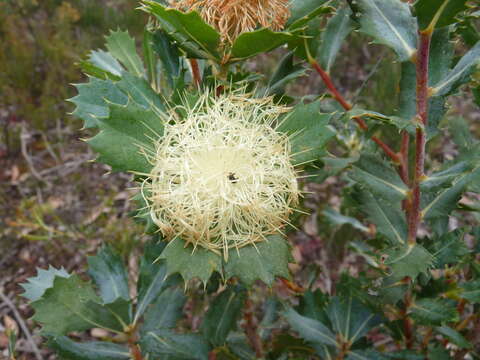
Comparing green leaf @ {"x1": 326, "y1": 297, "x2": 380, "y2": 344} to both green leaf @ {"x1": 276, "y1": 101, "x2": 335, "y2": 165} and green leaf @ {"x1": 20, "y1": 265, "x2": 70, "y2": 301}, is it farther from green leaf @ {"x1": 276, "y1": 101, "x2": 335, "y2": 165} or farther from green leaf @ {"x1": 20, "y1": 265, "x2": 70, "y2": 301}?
green leaf @ {"x1": 20, "y1": 265, "x2": 70, "y2": 301}

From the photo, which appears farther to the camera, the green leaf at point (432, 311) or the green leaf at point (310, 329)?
the green leaf at point (310, 329)

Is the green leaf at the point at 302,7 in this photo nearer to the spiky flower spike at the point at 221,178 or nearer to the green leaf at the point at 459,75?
the spiky flower spike at the point at 221,178

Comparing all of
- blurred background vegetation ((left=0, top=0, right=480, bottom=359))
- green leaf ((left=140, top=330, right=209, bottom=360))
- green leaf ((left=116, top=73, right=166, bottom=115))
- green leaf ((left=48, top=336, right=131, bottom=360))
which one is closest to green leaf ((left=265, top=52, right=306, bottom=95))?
green leaf ((left=116, top=73, right=166, bottom=115))

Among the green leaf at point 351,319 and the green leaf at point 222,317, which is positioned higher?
the green leaf at point 222,317

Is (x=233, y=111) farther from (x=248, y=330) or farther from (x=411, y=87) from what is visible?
(x=248, y=330)

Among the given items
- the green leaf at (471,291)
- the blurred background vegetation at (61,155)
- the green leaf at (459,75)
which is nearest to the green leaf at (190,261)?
the green leaf at (459,75)

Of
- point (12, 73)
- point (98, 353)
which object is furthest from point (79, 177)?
point (98, 353)
